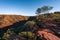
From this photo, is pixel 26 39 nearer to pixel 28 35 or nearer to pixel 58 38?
pixel 28 35

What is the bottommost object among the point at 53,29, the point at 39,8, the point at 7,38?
the point at 7,38

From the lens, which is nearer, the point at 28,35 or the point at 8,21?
the point at 28,35

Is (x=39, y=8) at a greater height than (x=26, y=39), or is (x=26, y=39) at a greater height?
(x=39, y=8)

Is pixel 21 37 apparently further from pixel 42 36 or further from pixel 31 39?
pixel 42 36

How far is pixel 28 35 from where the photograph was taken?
36.4m

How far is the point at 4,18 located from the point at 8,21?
3.63 meters

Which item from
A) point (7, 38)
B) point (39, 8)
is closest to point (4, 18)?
point (39, 8)

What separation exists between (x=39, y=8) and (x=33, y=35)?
38516mm

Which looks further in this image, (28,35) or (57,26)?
(57,26)

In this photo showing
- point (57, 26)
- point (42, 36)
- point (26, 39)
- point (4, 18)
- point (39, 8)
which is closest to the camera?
point (42, 36)

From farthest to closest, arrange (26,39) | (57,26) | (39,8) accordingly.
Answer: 1. (39,8)
2. (57,26)
3. (26,39)

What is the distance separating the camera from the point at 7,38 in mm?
41219

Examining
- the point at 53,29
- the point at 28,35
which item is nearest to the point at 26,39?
the point at 28,35

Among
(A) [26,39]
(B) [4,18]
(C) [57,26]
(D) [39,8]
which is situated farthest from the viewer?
(B) [4,18]
